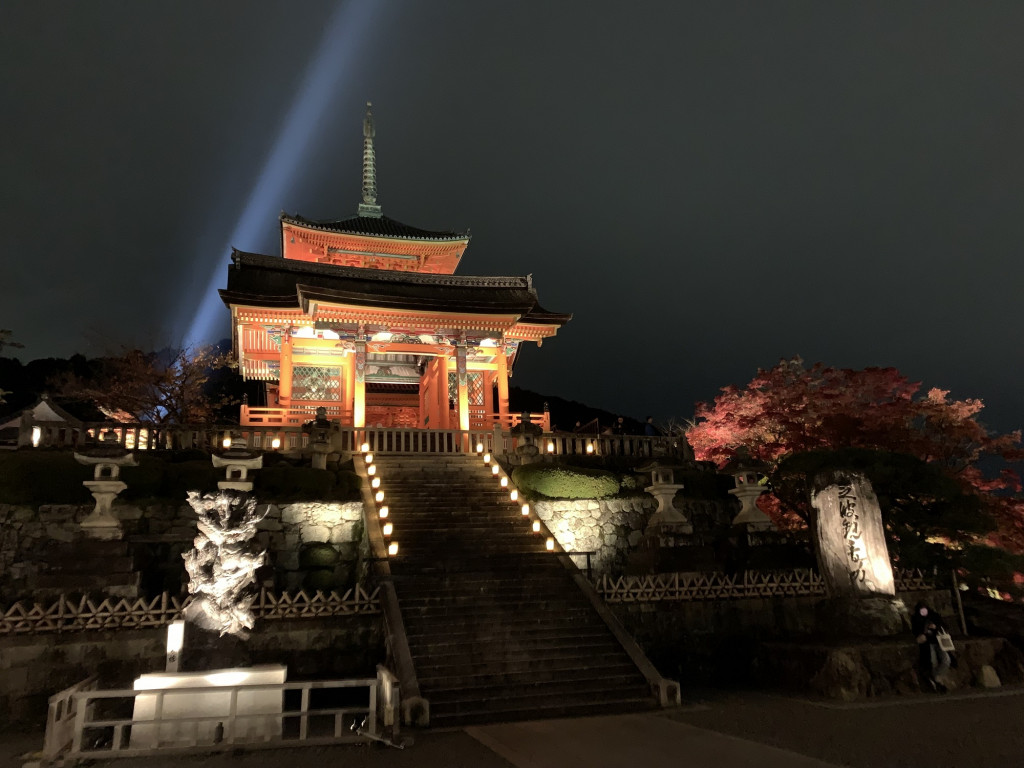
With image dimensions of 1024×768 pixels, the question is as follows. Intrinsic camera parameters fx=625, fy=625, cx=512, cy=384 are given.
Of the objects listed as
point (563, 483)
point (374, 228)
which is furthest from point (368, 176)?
point (563, 483)

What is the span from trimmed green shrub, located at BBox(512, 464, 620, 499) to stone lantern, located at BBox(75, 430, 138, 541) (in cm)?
939

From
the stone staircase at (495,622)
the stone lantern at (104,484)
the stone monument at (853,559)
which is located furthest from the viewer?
the stone lantern at (104,484)

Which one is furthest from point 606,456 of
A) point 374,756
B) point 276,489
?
point 374,756

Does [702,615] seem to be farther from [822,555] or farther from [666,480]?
[666,480]

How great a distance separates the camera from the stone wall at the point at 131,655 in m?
9.70

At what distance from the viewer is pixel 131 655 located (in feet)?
33.5

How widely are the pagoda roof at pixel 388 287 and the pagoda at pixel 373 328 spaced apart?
45 millimetres

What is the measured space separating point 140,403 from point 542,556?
18991 mm

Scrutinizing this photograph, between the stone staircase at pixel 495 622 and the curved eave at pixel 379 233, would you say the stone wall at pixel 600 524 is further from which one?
the curved eave at pixel 379 233

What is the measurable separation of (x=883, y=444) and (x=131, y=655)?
2087 centimetres

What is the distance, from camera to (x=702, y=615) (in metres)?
13.2

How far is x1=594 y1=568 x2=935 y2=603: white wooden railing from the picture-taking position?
1302 cm

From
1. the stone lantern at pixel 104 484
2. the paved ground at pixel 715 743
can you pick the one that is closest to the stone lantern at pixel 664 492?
the paved ground at pixel 715 743

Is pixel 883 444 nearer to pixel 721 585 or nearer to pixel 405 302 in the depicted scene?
pixel 721 585
